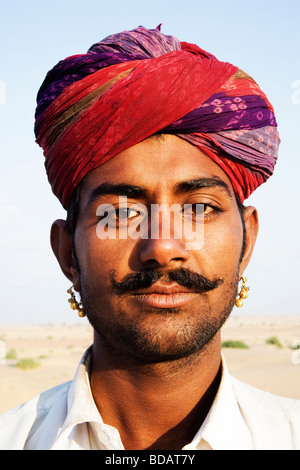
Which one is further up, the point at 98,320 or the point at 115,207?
the point at 115,207

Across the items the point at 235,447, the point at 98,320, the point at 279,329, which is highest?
the point at 98,320

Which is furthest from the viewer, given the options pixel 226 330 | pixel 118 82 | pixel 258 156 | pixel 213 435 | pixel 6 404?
pixel 226 330

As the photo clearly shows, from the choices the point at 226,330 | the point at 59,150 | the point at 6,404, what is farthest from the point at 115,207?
the point at 226,330

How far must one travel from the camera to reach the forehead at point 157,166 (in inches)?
125

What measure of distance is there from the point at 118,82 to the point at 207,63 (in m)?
0.60

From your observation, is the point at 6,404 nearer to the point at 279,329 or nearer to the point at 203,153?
the point at 203,153

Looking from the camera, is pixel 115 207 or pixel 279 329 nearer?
pixel 115 207

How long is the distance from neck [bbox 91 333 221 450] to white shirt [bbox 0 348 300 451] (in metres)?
0.14

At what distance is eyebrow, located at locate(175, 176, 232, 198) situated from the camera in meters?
3.20

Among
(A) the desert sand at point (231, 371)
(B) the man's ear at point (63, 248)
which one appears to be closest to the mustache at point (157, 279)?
(B) the man's ear at point (63, 248)

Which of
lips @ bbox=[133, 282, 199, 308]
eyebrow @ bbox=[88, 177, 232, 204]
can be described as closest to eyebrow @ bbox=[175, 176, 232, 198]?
eyebrow @ bbox=[88, 177, 232, 204]

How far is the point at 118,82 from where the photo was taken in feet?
11.0

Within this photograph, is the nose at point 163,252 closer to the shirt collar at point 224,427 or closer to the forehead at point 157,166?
the forehead at point 157,166

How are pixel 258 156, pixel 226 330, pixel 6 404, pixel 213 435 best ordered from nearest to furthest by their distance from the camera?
pixel 213 435 → pixel 258 156 → pixel 6 404 → pixel 226 330
